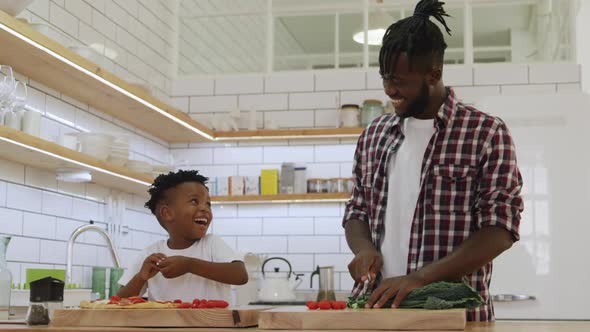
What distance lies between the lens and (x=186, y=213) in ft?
9.20

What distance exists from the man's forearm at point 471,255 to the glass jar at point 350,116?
322 cm

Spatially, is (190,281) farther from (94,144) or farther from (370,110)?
(370,110)

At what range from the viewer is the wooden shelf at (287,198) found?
503cm

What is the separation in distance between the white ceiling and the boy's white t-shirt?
9.00ft

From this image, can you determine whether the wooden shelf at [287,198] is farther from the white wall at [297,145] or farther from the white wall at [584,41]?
the white wall at [584,41]

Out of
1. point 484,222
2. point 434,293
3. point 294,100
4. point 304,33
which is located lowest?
point 434,293

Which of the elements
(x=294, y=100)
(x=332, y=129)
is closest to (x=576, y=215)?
(x=332, y=129)

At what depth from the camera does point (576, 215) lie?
4.23m

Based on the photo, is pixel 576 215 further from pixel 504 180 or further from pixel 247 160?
pixel 504 180

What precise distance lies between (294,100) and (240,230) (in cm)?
85

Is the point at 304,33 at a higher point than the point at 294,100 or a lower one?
higher

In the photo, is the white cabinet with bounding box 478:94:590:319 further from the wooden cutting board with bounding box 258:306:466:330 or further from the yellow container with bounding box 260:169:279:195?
the wooden cutting board with bounding box 258:306:466:330

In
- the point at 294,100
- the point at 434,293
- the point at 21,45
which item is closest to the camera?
the point at 434,293

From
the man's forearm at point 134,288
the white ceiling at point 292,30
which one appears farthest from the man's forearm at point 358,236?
the white ceiling at point 292,30
